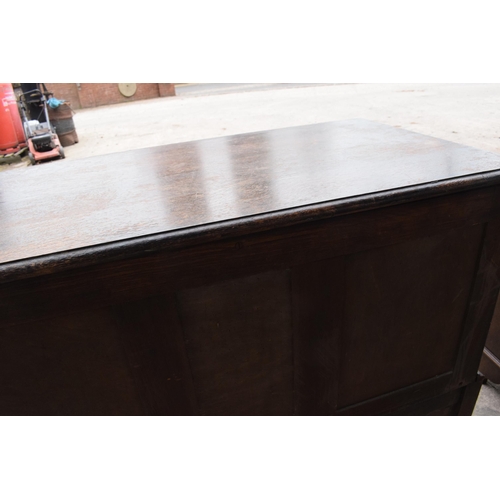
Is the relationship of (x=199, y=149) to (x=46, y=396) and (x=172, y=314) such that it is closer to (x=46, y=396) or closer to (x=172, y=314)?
(x=172, y=314)

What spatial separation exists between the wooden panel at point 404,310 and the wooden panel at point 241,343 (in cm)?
19

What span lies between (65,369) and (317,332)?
641 millimetres

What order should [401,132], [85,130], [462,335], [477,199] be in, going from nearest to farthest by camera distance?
[477,199]
[462,335]
[401,132]
[85,130]

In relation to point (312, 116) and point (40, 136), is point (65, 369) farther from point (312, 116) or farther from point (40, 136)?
point (312, 116)

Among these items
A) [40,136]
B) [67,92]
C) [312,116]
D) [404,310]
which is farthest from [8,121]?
[67,92]

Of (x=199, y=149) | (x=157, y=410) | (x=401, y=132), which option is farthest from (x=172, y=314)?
(x=401, y=132)

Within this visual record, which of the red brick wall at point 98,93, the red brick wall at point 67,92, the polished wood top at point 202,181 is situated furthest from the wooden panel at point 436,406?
the red brick wall at point 67,92

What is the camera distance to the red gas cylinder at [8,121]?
5.12m

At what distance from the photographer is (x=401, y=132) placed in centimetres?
144

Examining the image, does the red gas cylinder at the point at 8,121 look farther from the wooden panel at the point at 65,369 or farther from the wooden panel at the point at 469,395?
the wooden panel at the point at 469,395

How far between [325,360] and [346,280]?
0.26 metres

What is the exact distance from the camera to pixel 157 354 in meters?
0.98

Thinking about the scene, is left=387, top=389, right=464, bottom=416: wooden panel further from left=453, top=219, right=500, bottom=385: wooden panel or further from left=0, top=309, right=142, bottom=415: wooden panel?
left=0, top=309, right=142, bottom=415: wooden panel

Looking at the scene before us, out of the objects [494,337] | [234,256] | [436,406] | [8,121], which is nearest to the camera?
[234,256]
